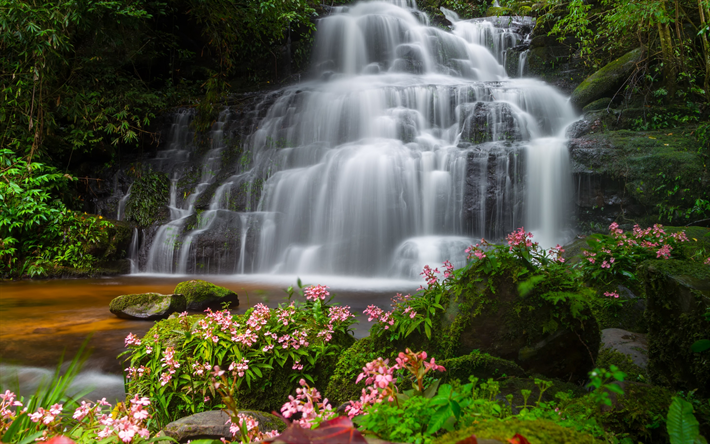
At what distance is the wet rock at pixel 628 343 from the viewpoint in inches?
124

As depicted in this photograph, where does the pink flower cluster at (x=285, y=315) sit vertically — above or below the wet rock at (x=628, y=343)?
above

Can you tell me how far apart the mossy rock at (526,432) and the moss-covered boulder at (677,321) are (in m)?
1.56

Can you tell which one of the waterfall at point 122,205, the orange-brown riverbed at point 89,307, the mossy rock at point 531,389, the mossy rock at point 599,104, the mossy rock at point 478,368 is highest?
the mossy rock at point 599,104

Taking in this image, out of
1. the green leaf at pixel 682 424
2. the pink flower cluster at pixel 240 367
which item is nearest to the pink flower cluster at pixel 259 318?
the pink flower cluster at pixel 240 367

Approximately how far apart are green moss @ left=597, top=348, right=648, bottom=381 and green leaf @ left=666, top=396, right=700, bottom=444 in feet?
5.76

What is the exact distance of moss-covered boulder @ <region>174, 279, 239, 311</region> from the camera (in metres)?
6.09

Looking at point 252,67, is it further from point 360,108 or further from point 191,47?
point 360,108

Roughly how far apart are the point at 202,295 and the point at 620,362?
548 centimetres

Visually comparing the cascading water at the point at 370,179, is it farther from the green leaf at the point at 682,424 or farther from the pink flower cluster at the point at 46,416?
the pink flower cluster at the point at 46,416

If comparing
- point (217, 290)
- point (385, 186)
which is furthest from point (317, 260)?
point (217, 290)

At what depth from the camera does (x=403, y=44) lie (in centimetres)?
1956

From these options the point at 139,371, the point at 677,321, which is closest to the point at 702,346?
the point at 677,321

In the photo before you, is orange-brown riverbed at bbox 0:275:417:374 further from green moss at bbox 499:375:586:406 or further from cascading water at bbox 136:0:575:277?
green moss at bbox 499:375:586:406

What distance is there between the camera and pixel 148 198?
1336cm
